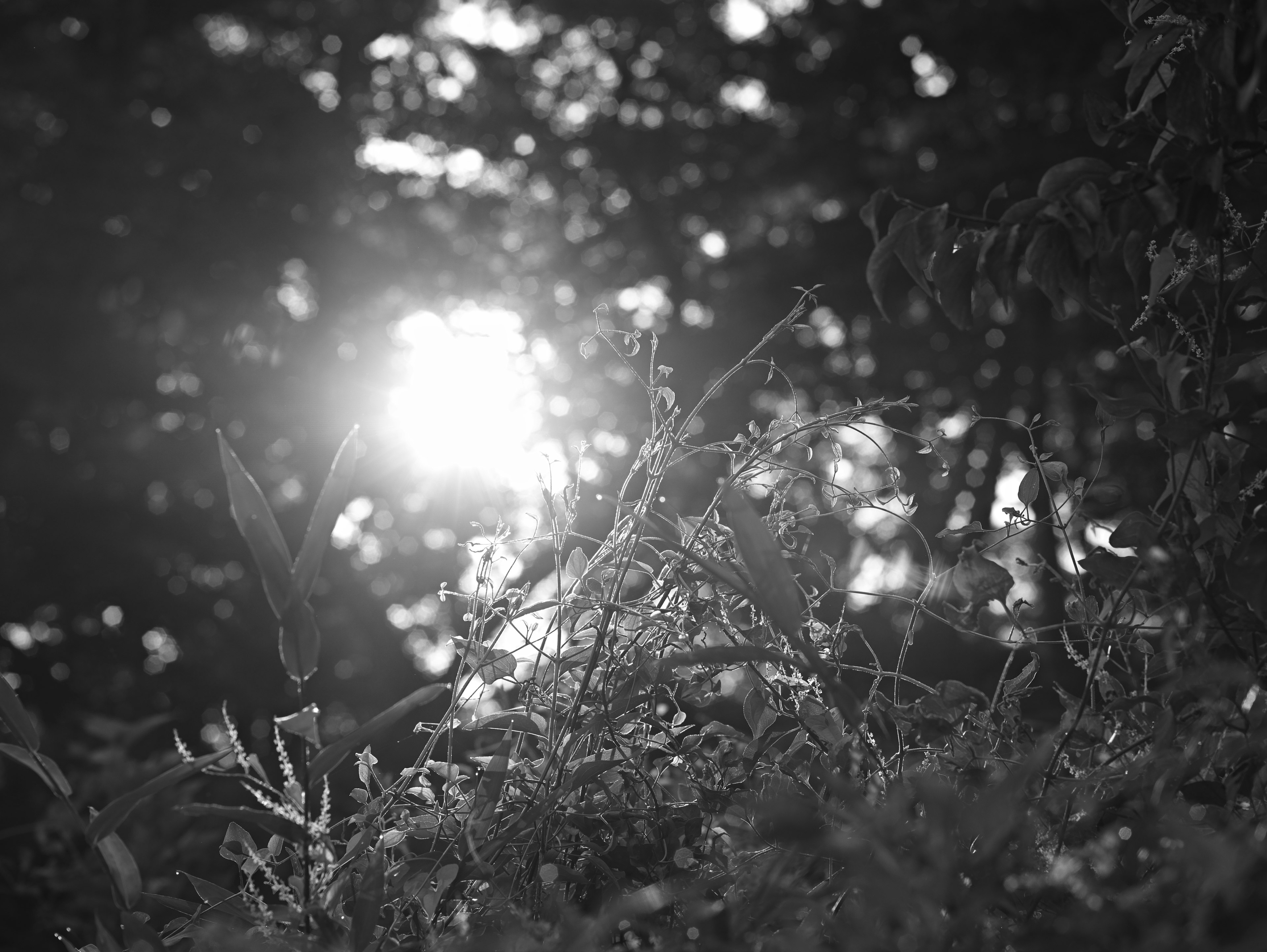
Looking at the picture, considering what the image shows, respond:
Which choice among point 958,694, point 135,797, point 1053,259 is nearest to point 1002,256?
point 1053,259

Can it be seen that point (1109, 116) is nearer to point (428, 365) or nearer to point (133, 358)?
point (428, 365)

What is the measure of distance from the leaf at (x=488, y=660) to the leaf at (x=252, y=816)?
203mm

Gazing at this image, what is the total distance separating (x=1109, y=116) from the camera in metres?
0.91

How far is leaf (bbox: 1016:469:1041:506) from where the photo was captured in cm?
95

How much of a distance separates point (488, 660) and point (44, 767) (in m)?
0.36

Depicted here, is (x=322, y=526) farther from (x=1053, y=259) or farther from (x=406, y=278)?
(x=406, y=278)

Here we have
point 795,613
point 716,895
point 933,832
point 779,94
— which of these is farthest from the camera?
point 779,94

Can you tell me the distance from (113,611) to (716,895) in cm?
863

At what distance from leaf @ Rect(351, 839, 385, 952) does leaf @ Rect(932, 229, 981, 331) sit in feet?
2.40

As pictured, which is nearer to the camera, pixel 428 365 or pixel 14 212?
pixel 14 212

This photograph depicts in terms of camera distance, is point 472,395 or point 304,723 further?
point 472,395

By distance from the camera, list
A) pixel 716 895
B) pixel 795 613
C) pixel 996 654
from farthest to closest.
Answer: pixel 996 654, pixel 716 895, pixel 795 613

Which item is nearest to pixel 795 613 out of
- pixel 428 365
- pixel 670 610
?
pixel 670 610

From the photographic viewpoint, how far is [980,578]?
2.78ft
